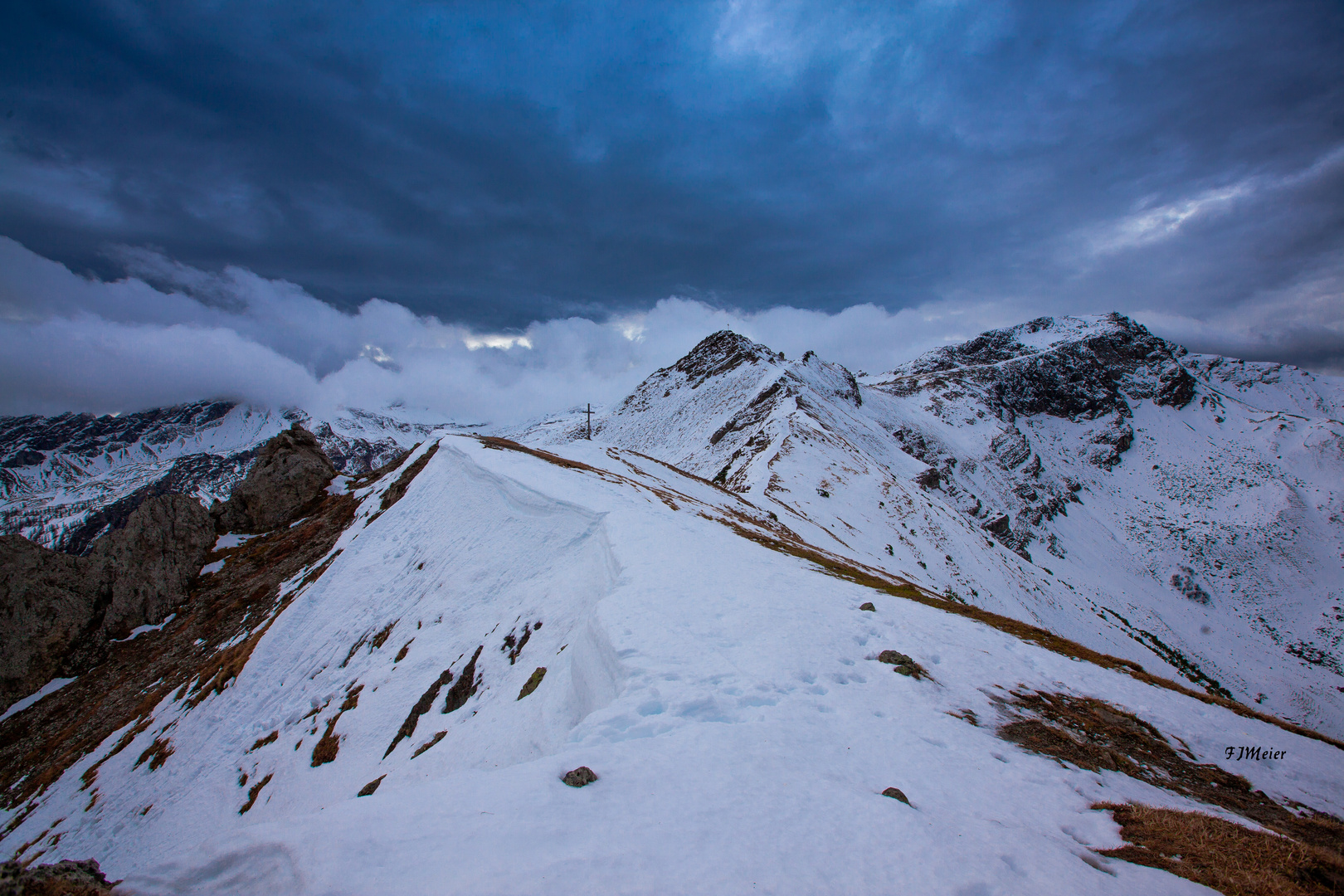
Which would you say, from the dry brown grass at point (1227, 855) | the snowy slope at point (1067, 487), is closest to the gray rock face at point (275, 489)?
the snowy slope at point (1067, 487)

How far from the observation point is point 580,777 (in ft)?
20.7

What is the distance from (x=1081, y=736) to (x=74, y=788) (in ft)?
121

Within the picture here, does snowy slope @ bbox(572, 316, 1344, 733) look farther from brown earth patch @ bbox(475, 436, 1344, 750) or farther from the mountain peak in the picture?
brown earth patch @ bbox(475, 436, 1344, 750)

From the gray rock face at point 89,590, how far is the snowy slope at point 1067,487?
47776mm

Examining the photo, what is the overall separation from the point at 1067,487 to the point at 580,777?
190249 millimetres

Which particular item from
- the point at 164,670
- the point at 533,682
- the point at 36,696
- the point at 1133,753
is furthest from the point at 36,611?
the point at 1133,753

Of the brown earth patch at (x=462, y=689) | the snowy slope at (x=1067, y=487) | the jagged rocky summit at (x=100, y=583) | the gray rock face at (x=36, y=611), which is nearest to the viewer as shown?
the brown earth patch at (x=462, y=689)

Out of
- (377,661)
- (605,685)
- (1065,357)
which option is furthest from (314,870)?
(1065,357)

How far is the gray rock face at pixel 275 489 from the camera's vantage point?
40500 millimetres

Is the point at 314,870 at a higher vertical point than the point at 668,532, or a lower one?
lower

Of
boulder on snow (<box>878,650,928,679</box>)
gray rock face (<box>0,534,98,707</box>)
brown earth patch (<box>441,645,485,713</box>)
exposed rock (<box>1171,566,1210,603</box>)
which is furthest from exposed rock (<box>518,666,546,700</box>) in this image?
exposed rock (<box>1171,566,1210,603</box>)

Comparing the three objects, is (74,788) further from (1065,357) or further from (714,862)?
(1065,357)

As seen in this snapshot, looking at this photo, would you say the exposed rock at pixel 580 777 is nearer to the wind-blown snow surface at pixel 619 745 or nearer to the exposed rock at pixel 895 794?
the wind-blown snow surface at pixel 619 745

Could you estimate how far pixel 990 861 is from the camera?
5.67 m
